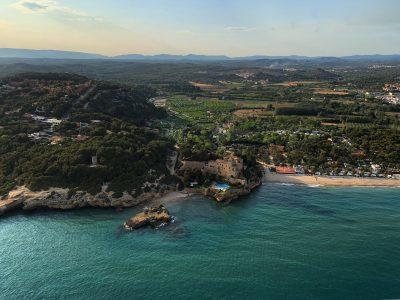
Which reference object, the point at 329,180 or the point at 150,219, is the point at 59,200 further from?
the point at 329,180

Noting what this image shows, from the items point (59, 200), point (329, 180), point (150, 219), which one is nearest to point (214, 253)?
point (150, 219)

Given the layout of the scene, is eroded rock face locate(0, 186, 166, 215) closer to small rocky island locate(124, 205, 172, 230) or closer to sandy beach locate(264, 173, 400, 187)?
small rocky island locate(124, 205, 172, 230)

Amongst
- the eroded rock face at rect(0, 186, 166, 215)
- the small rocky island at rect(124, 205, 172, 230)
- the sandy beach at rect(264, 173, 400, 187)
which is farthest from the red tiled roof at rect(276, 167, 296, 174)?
the eroded rock face at rect(0, 186, 166, 215)

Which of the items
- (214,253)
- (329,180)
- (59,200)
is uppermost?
(59,200)

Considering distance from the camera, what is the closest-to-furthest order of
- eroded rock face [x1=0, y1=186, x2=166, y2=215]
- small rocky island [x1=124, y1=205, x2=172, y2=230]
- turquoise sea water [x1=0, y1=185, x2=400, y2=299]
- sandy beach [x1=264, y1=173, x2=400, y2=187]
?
turquoise sea water [x1=0, y1=185, x2=400, y2=299] → small rocky island [x1=124, y1=205, x2=172, y2=230] → eroded rock face [x1=0, y1=186, x2=166, y2=215] → sandy beach [x1=264, y1=173, x2=400, y2=187]

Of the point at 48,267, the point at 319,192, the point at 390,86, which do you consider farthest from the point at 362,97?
the point at 48,267

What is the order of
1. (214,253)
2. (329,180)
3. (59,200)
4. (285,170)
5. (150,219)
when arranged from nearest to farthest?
(214,253)
(150,219)
(59,200)
(329,180)
(285,170)
